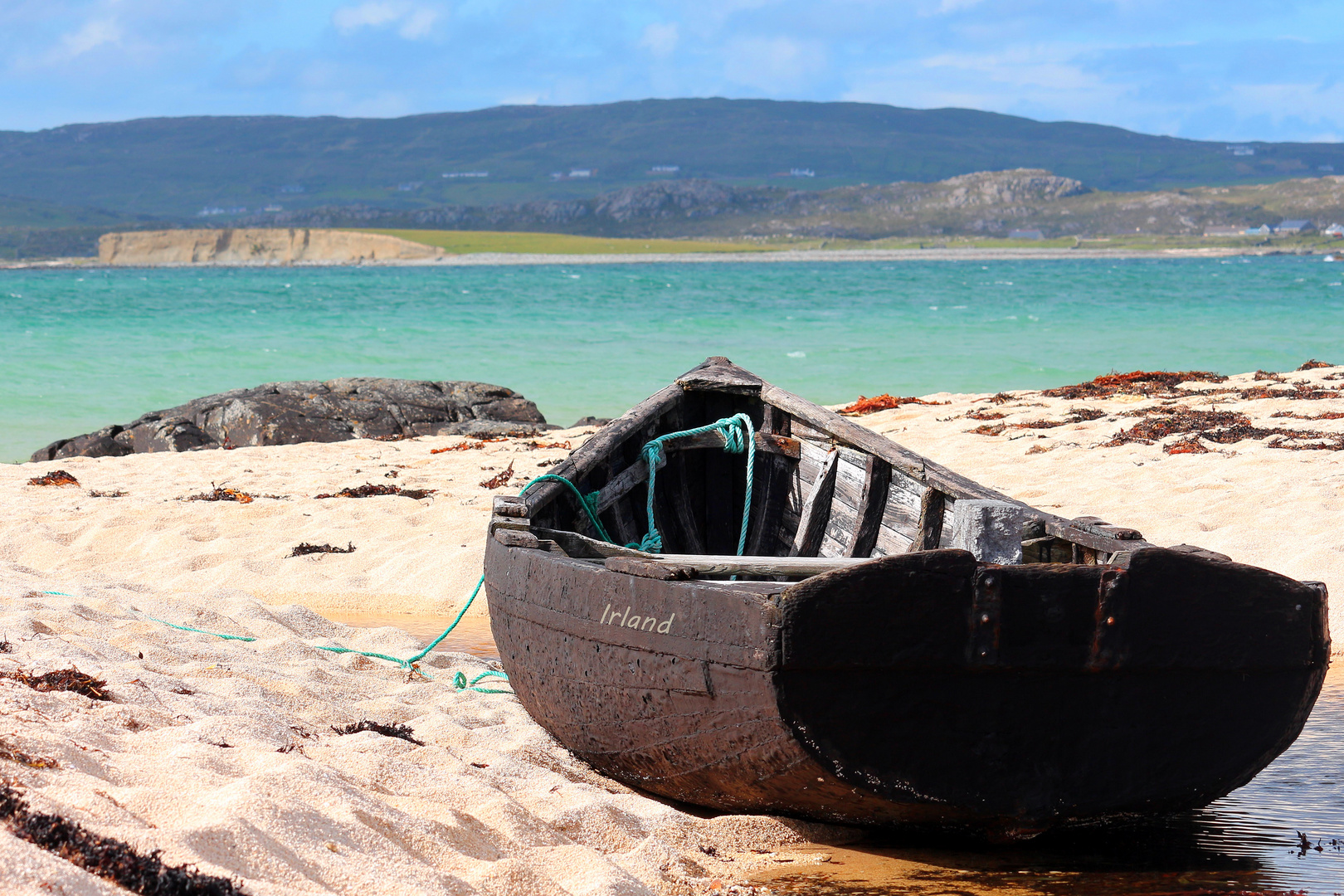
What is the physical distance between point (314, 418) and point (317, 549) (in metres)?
6.58

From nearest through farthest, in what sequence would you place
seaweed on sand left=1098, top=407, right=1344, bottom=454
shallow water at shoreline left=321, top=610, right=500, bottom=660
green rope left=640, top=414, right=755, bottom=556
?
green rope left=640, top=414, right=755, bottom=556
shallow water at shoreline left=321, top=610, right=500, bottom=660
seaweed on sand left=1098, top=407, right=1344, bottom=454

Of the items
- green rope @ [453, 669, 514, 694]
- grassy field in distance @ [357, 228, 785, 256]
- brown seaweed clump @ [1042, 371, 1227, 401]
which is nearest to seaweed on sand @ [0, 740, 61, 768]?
green rope @ [453, 669, 514, 694]

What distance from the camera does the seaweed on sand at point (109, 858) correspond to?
2.20 meters

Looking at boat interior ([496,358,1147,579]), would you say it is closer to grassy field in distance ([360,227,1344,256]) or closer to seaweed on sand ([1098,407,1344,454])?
seaweed on sand ([1098,407,1344,454])

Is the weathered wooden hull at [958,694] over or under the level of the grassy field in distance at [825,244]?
under

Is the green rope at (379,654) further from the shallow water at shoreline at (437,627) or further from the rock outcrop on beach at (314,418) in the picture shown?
the rock outcrop on beach at (314,418)

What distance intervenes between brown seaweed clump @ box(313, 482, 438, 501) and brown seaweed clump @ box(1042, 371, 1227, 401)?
320 inches

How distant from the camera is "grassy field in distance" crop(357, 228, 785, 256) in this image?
12519cm

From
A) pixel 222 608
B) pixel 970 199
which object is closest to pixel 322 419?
pixel 222 608

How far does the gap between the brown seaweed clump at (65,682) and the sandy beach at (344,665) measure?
0.08 m

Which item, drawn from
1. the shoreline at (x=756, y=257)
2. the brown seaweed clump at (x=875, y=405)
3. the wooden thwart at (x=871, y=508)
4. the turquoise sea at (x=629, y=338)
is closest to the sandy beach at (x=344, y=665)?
the wooden thwart at (x=871, y=508)

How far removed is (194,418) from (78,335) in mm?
21654

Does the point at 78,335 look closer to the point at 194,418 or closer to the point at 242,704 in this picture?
the point at 194,418

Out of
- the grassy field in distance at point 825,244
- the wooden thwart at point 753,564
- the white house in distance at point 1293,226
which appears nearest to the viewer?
the wooden thwart at point 753,564
